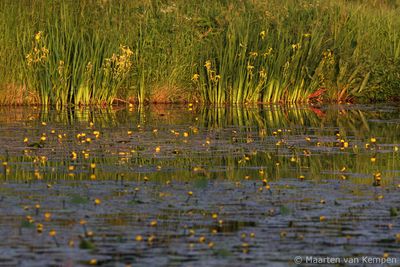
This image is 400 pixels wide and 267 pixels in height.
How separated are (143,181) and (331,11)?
12136mm

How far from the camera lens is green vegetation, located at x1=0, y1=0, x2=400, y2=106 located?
763 inches

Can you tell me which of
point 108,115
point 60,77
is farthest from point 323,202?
point 60,77

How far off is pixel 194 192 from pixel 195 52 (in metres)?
10.9

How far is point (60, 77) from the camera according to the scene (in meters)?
19.3

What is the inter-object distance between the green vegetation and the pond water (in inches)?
95.9

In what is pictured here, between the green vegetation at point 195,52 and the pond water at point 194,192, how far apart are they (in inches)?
95.9

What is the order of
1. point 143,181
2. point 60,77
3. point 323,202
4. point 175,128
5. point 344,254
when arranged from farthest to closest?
point 60,77 < point 175,128 < point 143,181 < point 323,202 < point 344,254

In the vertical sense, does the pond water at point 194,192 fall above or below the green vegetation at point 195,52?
below

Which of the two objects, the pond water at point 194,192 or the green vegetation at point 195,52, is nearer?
the pond water at point 194,192

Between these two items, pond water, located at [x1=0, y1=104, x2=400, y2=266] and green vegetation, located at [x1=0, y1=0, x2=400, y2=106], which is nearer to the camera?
pond water, located at [x1=0, y1=104, x2=400, y2=266]

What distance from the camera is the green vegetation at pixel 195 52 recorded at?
763 inches

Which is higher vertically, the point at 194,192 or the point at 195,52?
the point at 195,52

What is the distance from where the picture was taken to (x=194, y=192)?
10250 millimetres

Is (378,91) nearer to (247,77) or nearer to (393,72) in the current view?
(393,72)
